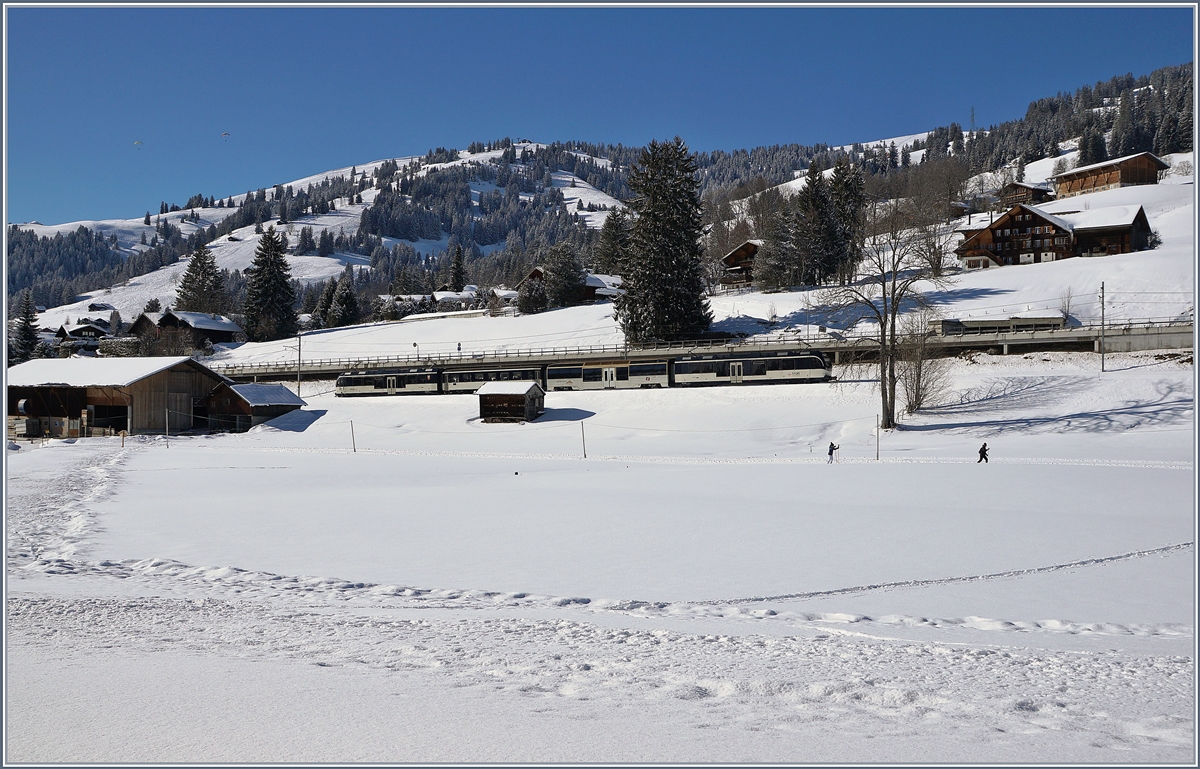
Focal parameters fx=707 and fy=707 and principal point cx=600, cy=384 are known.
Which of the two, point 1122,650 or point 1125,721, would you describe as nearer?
point 1125,721

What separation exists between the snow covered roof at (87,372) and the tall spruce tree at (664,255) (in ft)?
121

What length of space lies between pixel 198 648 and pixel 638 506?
11560 mm

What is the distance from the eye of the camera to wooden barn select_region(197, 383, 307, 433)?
53625 millimetres

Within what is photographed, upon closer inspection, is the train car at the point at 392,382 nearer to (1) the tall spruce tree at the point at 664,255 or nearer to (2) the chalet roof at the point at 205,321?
(1) the tall spruce tree at the point at 664,255

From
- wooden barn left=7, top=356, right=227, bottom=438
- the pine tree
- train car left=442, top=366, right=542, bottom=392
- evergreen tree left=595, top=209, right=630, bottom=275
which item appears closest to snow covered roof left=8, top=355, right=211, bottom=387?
wooden barn left=7, top=356, right=227, bottom=438

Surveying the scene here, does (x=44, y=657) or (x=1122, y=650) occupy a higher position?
(x=44, y=657)

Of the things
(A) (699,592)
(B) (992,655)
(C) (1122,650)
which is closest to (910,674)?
(B) (992,655)

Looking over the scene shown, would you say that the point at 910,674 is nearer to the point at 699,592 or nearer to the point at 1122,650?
the point at 1122,650

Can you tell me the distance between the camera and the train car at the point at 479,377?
60344 millimetres

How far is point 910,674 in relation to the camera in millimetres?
6438

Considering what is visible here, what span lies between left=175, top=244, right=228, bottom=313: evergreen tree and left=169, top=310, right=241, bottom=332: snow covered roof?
11.8 m

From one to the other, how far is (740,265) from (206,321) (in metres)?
70.9

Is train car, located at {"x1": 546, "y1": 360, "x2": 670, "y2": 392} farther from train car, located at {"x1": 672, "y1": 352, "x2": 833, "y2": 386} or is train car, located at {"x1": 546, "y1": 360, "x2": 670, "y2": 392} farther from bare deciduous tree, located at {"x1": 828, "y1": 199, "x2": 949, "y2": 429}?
bare deciduous tree, located at {"x1": 828, "y1": 199, "x2": 949, "y2": 429}

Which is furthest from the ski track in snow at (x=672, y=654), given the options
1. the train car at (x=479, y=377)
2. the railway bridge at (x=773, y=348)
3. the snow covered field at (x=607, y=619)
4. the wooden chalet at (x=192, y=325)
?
the wooden chalet at (x=192, y=325)
